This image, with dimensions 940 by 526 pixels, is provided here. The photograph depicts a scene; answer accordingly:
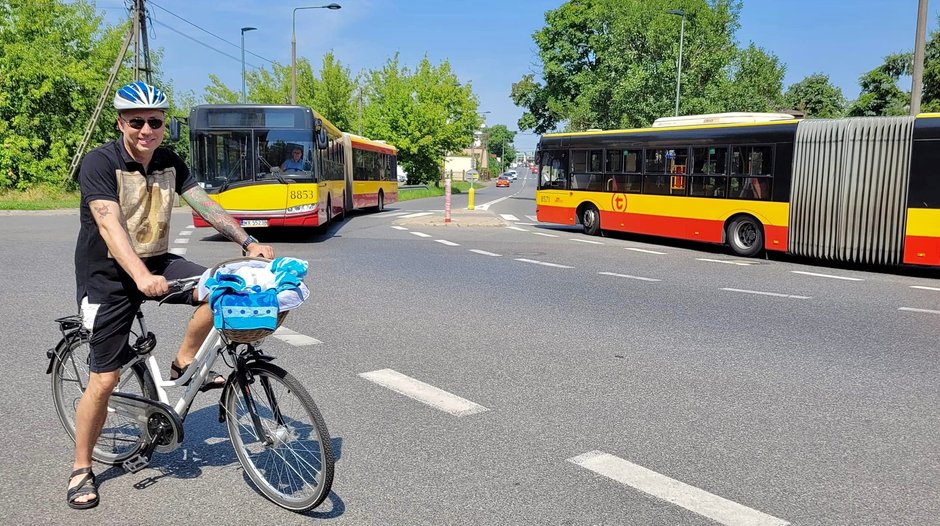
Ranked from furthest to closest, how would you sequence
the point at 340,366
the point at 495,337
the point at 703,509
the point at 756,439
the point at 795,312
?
the point at 795,312
the point at 495,337
the point at 340,366
the point at 756,439
the point at 703,509

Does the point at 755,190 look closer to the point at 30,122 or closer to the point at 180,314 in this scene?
the point at 180,314

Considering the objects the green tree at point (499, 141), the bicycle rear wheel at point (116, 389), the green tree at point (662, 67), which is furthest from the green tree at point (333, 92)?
the green tree at point (499, 141)

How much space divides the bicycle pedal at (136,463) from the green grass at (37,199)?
1027 inches

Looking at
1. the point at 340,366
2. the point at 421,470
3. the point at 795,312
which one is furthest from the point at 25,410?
the point at 795,312

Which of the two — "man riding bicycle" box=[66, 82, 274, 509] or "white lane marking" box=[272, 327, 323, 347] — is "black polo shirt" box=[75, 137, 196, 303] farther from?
"white lane marking" box=[272, 327, 323, 347]

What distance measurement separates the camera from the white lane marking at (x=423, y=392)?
4.75 meters

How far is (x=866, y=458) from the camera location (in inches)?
156

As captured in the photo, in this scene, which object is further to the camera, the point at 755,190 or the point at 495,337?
the point at 755,190

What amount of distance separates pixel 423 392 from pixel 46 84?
30.9m

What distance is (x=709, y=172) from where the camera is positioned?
50.8 ft

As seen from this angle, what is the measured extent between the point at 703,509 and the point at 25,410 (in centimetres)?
386

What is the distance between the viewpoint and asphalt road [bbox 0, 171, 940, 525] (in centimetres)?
340

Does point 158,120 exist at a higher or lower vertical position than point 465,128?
lower

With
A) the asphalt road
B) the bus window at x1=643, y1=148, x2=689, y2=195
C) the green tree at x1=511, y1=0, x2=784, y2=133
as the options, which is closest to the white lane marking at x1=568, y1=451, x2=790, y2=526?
the asphalt road
